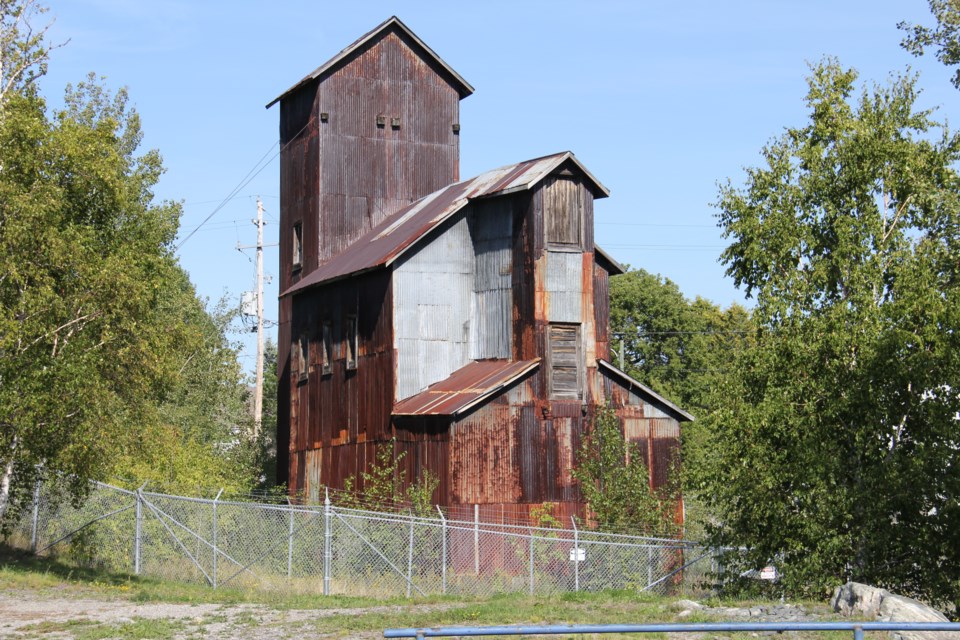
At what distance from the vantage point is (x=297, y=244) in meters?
43.6

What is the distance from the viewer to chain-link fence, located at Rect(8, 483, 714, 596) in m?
25.8

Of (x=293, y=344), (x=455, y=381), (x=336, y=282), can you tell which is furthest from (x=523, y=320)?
(x=293, y=344)

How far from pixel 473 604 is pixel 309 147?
949 inches

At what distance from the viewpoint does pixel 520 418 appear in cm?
3225

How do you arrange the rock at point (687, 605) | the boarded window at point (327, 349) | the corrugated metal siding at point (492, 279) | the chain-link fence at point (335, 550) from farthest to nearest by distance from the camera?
the boarded window at point (327, 349)
the corrugated metal siding at point (492, 279)
the chain-link fence at point (335, 550)
the rock at point (687, 605)

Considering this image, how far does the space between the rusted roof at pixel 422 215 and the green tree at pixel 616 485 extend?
6570mm

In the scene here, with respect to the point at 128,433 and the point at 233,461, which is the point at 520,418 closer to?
the point at 128,433

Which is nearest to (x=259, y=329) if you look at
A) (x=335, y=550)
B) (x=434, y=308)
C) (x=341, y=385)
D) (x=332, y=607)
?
(x=341, y=385)

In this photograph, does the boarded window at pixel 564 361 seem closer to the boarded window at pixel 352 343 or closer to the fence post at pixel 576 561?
the fence post at pixel 576 561

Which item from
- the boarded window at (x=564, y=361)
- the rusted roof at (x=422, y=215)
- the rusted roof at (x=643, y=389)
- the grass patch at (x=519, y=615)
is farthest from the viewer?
the rusted roof at (x=422, y=215)

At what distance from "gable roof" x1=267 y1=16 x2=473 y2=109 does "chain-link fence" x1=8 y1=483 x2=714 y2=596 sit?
17.0 m

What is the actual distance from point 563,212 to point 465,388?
5.42m

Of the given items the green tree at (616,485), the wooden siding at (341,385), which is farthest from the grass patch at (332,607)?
the wooden siding at (341,385)

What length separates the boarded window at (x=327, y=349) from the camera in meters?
38.4
